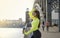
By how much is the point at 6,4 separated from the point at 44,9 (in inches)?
14.7

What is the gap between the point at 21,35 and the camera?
4555mm

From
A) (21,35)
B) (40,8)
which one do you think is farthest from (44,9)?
(21,35)

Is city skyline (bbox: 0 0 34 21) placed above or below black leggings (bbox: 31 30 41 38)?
above

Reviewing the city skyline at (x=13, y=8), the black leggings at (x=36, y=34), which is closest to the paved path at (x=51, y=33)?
the black leggings at (x=36, y=34)

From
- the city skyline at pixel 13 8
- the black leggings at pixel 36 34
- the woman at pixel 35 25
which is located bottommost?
the black leggings at pixel 36 34

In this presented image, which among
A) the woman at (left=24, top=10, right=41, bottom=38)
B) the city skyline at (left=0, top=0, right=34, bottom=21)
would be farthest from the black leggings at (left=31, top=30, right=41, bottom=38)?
the city skyline at (left=0, top=0, right=34, bottom=21)

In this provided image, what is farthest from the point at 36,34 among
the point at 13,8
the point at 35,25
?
the point at 13,8

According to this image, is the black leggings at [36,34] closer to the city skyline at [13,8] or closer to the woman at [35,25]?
the woman at [35,25]

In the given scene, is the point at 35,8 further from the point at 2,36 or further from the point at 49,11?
the point at 2,36

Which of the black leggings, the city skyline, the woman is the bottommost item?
the black leggings

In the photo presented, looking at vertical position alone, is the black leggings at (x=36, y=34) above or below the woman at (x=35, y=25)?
below

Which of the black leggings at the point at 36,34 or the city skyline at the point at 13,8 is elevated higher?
the city skyline at the point at 13,8

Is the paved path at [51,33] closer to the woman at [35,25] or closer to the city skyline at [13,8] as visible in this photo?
the woman at [35,25]

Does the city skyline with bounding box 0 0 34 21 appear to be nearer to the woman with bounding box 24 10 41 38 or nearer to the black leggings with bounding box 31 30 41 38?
the woman with bounding box 24 10 41 38
